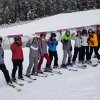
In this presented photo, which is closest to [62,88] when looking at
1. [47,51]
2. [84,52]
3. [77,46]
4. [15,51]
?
[15,51]

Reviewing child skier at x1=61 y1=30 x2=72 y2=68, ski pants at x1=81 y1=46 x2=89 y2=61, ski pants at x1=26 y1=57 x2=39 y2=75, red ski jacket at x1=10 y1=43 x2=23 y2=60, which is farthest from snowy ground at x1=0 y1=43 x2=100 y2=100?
ski pants at x1=81 y1=46 x2=89 y2=61

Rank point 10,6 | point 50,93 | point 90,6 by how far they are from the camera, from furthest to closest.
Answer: point 10,6, point 90,6, point 50,93

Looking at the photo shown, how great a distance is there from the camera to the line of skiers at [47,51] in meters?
11.0

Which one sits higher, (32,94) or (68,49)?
(68,49)

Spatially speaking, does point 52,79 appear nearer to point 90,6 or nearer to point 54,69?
point 54,69

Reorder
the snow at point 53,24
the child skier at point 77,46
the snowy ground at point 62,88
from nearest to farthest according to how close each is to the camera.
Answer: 1. the snowy ground at point 62,88
2. the child skier at point 77,46
3. the snow at point 53,24

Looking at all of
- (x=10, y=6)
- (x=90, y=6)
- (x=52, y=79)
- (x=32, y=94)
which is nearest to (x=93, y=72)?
(x=52, y=79)

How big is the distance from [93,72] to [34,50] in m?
2.29

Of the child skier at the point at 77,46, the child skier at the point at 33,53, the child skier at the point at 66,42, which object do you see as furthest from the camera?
the child skier at the point at 77,46

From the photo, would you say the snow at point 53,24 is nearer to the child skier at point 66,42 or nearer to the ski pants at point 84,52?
the ski pants at point 84,52

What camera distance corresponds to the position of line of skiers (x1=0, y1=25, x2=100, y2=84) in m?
11.0

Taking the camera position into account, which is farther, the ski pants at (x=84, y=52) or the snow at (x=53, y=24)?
the snow at (x=53, y=24)

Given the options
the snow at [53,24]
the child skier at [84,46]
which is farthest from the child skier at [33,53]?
the snow at [53,24]

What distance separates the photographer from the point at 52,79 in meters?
11.0
